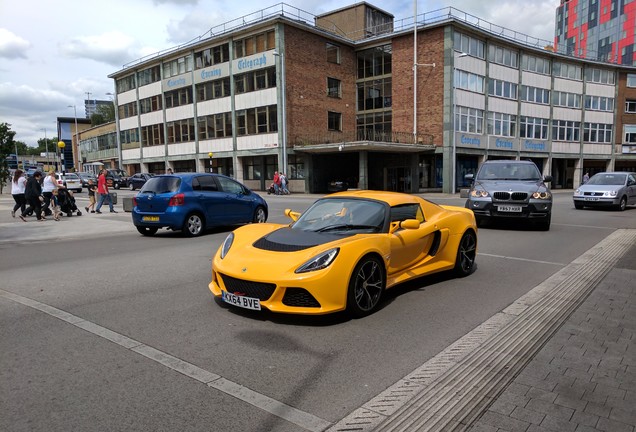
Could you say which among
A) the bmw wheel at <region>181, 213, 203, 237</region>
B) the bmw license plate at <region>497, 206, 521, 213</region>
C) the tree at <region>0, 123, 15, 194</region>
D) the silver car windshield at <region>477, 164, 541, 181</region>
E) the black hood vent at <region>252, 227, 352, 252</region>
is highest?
the tree at <region>0, 123, 15, 194</region>

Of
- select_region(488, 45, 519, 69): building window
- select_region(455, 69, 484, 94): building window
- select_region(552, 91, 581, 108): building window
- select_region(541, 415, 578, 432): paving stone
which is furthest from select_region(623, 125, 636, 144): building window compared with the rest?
select_region(541, 415, 578, 432): paving stone

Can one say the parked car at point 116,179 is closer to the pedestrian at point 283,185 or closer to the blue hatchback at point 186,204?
the pedestrian at point 283,185

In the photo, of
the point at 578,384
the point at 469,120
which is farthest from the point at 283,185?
the point at 578,384

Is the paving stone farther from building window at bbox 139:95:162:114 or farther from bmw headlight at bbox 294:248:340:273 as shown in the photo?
building window at bbox 139:95:162:114

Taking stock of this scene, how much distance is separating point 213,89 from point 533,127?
3247 centimetres

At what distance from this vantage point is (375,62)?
43.7 m

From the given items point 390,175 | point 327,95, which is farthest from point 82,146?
point 390,175

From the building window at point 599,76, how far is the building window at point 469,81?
1854cm

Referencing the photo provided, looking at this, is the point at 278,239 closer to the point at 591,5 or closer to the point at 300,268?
the point at 300,268

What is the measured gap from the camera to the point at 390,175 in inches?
1645

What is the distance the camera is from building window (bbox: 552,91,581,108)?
47253 mm

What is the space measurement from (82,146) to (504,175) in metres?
74.9

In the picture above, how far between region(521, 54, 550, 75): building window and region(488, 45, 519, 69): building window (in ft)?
3.88

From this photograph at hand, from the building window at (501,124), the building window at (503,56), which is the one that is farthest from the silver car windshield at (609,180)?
the building window at (503,56)
